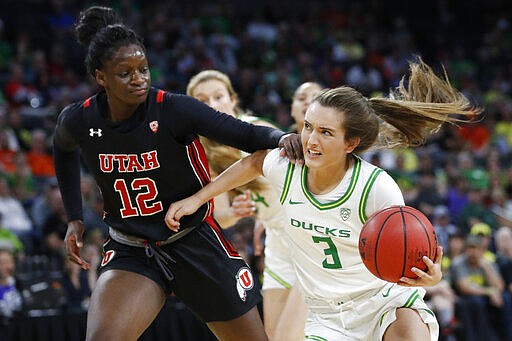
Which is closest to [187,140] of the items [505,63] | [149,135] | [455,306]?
[149,135]

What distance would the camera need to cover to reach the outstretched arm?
3.82 meters

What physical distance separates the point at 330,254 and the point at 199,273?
0.66 metres

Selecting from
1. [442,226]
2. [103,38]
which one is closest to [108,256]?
[103,38]

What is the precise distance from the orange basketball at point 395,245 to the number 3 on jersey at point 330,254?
0.30 m

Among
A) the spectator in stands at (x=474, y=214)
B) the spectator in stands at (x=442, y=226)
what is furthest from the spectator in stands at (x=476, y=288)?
the spectator in stands at (x=474, y=214)

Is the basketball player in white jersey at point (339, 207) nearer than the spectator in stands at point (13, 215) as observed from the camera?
Yes

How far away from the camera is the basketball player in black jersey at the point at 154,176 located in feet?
12.5

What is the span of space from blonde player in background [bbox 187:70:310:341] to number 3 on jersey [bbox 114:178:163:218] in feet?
3.85

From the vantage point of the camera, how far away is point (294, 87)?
567 inches

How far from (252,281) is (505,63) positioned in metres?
14.4

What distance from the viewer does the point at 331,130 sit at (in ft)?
12.8

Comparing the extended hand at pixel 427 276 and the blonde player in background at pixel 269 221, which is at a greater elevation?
the extended hand at pixel 427 276

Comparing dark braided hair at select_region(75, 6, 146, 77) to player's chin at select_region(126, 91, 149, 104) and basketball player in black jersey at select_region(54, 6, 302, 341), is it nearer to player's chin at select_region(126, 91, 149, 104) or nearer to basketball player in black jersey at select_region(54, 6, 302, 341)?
basketball player in black jersey at select_region(54, 6, 302, 341)

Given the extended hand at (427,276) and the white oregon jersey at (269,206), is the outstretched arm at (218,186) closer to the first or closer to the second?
the extended hand at (427,276)
